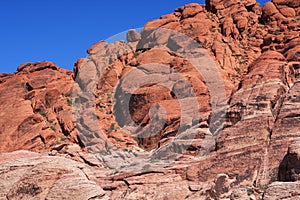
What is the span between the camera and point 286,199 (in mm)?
15680

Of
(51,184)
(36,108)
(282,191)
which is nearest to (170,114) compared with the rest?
(36,108)

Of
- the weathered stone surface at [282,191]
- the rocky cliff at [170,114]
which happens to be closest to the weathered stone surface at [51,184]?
the rocky cliff at [170,114]

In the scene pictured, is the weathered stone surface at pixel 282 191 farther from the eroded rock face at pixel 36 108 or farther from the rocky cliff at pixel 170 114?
the eroded rock face at pixel 36 108

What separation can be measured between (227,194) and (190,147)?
9581mm

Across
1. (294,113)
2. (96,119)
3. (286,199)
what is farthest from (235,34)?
(286,199)

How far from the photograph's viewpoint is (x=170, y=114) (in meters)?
45.8

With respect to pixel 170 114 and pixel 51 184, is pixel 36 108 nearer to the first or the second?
pixel 170 114

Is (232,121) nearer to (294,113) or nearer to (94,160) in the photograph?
(294,113)

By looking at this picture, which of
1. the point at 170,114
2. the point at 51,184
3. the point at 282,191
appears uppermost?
the point at 170,114

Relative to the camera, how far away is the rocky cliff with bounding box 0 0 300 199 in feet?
84.0

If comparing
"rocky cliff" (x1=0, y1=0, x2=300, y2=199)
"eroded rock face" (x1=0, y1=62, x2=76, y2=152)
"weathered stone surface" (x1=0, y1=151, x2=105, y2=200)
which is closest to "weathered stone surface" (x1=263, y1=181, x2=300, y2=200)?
"rocky cliff" (x1=0, y1=0, x2=300, y2=199)

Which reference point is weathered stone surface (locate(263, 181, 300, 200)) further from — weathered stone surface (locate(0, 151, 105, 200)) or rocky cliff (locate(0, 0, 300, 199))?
weathered stone surface (locate(0, 151, 105, 200))

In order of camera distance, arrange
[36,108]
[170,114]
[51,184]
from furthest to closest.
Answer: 1. [36,108]
2. [170,114]
3. [51,184]

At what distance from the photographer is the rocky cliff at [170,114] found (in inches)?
1008
